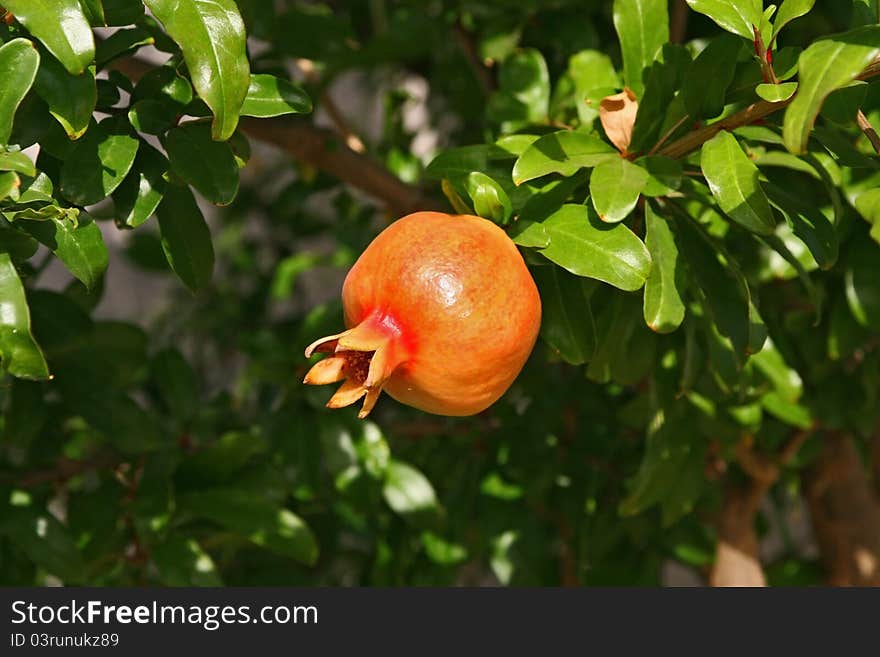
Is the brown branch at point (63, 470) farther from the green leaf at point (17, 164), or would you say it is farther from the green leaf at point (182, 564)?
the green leaf at point (17, 164)

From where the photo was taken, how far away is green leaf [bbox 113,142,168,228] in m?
0.63

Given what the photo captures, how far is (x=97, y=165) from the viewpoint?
0.61 m

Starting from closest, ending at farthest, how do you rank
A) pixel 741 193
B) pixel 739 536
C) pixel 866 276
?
pixel 741 193 < pixel 866 276 < pixel 739 536

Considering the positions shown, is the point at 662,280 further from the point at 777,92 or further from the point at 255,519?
the point at 255,519

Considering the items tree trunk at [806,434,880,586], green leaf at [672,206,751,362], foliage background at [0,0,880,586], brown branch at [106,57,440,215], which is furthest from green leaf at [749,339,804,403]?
tree trunk at [806,434,880,586]

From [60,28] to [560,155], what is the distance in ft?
0.93

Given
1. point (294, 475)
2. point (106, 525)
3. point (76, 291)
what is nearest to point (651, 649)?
point (294, 475)

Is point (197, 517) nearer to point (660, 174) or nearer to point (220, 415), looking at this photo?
point (220, 415)

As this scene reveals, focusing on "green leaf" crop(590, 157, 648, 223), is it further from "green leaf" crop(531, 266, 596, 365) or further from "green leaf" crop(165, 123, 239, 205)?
"green leaf" crop(165, 123, 239, 205)

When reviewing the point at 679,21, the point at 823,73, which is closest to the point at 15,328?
the point at 823,73

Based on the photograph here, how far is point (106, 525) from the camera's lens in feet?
3.10

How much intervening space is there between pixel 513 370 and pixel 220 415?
0.66 m

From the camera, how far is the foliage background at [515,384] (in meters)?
0.64

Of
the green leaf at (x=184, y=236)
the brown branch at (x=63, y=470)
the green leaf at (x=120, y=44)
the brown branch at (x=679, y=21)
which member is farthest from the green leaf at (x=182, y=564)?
the brown branch at (x=679, y=21)
